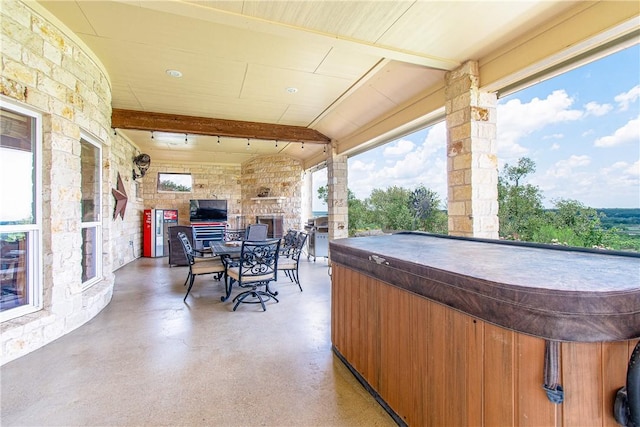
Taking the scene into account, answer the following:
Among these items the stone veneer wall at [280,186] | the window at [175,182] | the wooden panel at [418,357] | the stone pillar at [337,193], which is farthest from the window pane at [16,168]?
the window at [175,182]

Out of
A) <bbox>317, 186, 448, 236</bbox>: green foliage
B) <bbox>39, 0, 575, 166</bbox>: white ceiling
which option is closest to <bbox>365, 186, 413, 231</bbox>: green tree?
<bbox>317, 186, 448, 236</bbox>: green foliage

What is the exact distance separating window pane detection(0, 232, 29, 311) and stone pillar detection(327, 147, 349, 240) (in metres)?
4.78

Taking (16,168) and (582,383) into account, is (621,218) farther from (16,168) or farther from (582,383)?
→ (16,168)

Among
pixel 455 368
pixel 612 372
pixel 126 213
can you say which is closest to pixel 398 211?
pixel 455 368

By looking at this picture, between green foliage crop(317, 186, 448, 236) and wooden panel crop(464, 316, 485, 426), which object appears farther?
green foliage crop(317, 186, 448, 236)

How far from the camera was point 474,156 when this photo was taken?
2885 mm

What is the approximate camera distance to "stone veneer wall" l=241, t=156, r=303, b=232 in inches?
339

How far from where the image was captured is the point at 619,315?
85cm

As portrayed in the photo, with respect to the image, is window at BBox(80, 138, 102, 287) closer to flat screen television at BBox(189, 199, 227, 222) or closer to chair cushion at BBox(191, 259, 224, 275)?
chair cushion at BBox(191, 259, 224, 275)

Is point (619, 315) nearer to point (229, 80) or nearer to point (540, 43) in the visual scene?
point (540, 43)

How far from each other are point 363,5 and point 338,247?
184 cm

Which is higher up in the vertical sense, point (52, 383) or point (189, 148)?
point (189, 148)

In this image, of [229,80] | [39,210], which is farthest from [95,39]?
[39,210]

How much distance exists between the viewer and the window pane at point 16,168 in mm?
2418
